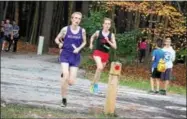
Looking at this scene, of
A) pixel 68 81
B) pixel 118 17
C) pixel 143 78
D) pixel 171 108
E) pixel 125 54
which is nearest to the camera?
pixel 68 81

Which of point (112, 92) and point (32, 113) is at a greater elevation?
point (112, 92)

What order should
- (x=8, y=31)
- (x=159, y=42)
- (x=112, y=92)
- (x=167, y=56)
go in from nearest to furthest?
(x=112, y=92), (x=167, y=56), (x=159, y=42), (x=8, y=31)

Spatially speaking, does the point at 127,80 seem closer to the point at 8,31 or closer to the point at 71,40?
the point at 8,31

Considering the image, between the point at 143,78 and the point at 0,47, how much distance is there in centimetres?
835

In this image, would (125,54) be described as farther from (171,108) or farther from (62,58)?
(62,58)

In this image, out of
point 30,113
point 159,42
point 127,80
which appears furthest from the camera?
point 159,42

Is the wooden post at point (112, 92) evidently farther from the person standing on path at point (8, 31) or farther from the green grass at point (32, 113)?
the person standing on path at point (8, 31)

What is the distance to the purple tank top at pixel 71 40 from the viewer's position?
32.6 ft

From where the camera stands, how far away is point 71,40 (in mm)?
9961

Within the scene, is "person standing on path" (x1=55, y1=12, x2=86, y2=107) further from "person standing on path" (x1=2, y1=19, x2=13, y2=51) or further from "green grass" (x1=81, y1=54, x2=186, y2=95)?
"person standing on path" (x1=2, y1=19, x2=13, y2=51)

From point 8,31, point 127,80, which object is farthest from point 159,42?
point 8,31

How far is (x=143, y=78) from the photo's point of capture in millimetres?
23953

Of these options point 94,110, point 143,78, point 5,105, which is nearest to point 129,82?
point 143,78

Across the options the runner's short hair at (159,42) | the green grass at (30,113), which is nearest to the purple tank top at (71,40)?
the green grass at (30,113)
